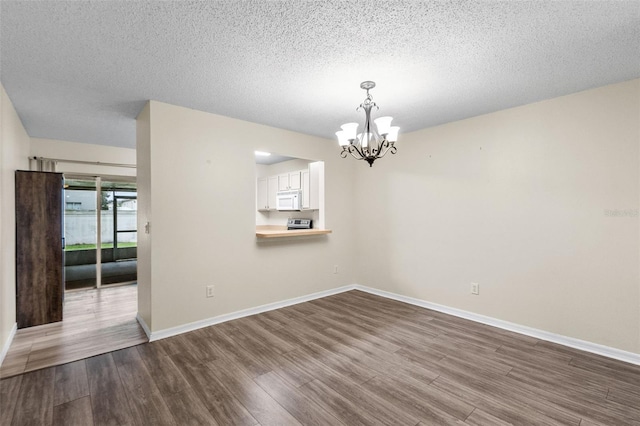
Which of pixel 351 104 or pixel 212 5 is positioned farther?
pixel 351 104

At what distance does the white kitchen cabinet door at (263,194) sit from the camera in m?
6.44

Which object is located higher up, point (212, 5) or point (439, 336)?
point (212, 5)

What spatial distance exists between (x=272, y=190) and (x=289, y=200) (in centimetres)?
98

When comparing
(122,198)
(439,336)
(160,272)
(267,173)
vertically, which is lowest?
(439,336)

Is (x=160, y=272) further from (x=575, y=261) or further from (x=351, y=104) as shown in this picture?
(x=575, y=261)

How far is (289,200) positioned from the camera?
539 cm

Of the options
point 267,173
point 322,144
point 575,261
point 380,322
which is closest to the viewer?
point 575,261

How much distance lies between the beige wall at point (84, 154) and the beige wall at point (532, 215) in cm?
477

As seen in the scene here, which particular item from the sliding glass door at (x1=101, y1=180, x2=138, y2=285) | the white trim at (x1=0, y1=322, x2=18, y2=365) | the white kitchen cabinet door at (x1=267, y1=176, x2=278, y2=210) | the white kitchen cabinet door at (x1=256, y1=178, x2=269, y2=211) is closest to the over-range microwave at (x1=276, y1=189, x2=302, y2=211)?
the white kitchen cabinet door at (x1=267, y1=176, x2=278, y2=210)

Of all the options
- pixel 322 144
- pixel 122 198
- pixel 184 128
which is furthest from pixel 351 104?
pixel 122 198

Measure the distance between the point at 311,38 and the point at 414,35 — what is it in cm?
68

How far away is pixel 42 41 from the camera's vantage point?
1.94 meters

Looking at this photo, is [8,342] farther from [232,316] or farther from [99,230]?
[99,230]

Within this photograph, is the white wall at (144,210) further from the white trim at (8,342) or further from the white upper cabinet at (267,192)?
the white upper cabinet at (267,192)
